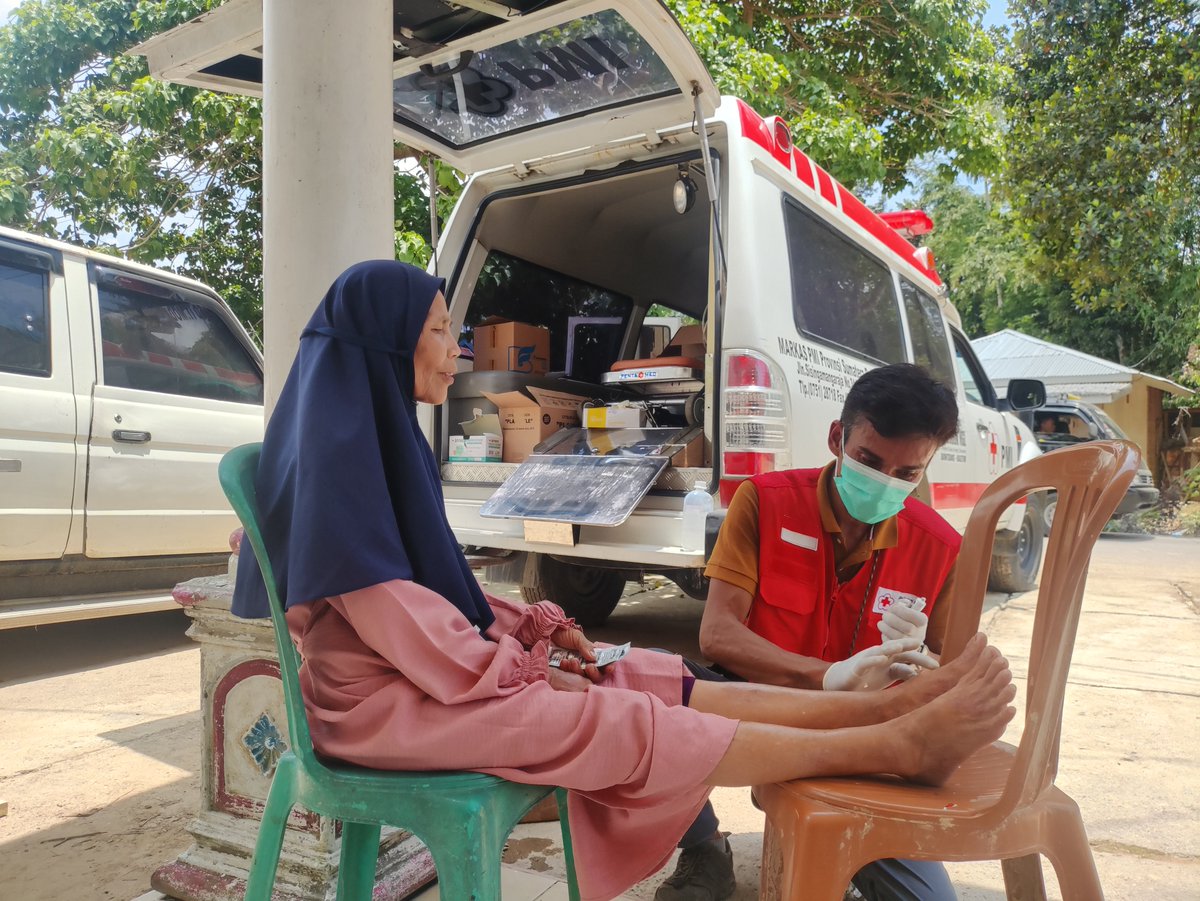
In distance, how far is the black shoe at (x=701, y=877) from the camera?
2.00 m

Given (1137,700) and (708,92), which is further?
(1137,700)

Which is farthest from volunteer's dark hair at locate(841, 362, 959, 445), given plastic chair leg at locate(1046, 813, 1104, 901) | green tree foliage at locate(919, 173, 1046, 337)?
green tree foliage at locate(919, 173, 1046, 337)

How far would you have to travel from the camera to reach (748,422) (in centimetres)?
321

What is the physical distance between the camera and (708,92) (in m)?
3.26

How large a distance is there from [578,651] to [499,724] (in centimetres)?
36

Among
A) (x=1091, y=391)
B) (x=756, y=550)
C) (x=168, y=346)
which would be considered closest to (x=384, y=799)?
→ (x=756, y=550)

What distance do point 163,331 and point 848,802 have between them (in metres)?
4.48

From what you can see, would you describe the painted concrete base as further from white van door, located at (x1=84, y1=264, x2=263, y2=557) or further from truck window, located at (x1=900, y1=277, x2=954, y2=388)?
truck window, located at (x1=900, y1=277, x2=954, y2=388)

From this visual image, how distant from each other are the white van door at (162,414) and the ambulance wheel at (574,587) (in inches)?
73.3

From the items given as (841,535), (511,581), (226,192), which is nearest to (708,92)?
(841,535)

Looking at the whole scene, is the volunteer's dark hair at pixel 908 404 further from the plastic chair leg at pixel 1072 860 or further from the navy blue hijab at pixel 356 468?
the navy blue hijab at pixel 356 468

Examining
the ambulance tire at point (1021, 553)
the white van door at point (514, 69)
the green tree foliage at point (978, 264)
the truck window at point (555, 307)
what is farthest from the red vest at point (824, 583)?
the green tree foliage at point (978, 264)

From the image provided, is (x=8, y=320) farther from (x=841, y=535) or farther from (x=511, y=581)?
(x=841, y=535)

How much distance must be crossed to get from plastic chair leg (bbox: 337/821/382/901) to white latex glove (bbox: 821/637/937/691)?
882 mm
